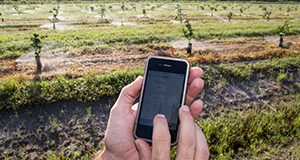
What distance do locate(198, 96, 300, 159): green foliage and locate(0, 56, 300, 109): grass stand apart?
107 inches

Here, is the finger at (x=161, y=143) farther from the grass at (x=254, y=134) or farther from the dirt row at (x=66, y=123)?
the dirt row at (x=66, y=123)

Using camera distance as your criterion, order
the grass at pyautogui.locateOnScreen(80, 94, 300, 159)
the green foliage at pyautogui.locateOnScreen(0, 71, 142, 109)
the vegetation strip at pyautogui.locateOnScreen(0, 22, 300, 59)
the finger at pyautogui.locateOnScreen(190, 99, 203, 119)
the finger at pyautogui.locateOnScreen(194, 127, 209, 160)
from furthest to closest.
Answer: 1. the vegetation strip at pyautogui.locateOnScreen(0, 22, 300, 59)
2. the green foliage at pyautogui.locateOnScreen(0, 71, 142, 109)
3. the grass at pyautogui.locateOnScreen(80, 94, 300, 159)
4. the finger at pyautogui.locateOnScreen(190, 99, 203, 119)
5. the finger at pyautogui.locateOnScreen(194, 127, 209, 160)

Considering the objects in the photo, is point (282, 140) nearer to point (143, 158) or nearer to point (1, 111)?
point (143, 158)

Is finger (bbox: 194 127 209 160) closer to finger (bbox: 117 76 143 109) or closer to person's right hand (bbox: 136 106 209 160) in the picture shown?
person's right hand (bbox: 136 106 209 160)

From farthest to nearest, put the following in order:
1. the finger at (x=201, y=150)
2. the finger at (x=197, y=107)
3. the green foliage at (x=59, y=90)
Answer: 1. the green foliage at (x=59, y=90)
2. the finger at (x=197, y=107)
3. the finger at (x=201, y=150)

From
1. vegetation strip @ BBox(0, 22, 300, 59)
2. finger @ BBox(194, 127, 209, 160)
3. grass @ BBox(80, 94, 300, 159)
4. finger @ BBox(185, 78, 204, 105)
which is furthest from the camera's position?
vegetation strip @ BBox(0, 22, 300, 59)

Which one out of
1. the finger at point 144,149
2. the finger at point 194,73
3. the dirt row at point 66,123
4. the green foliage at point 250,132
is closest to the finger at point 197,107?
the finger at point 194,73

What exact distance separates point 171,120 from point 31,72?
10079 millimetres

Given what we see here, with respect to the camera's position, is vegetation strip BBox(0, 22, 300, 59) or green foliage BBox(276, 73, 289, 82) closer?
green foliage BBox(276, 73, 289, 82)

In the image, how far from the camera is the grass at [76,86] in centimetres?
870

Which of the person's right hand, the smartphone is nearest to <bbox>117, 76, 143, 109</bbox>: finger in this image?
the smartphone

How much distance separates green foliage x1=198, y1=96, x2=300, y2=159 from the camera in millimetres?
6387

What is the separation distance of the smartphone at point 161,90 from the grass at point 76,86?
610 cm

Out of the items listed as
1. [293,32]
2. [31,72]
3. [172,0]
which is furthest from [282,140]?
[172,0]
